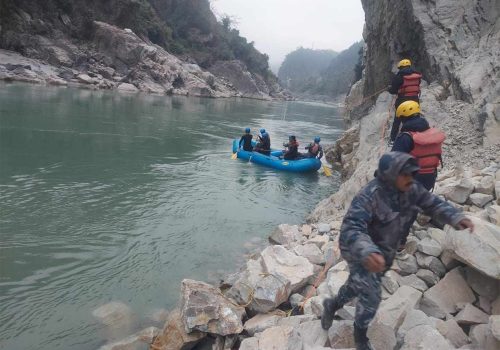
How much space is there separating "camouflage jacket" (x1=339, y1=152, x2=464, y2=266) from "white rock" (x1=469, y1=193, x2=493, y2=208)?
8.61 ft

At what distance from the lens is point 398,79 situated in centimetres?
889

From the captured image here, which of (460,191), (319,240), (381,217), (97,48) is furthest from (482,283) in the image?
(97,48)

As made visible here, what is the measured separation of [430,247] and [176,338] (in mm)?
3162

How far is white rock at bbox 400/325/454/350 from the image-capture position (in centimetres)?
348

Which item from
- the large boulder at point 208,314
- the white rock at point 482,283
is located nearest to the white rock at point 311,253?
the large boulder at point 208,314

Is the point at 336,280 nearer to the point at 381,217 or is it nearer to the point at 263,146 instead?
the point at 381,217

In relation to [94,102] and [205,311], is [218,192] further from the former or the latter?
[94,102]

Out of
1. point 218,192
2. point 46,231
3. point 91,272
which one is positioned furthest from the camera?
point 218,192

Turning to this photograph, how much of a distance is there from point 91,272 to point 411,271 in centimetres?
494

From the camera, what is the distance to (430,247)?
16.2 feet

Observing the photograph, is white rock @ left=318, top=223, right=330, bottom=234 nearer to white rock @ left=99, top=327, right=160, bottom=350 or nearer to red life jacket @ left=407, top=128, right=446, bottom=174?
red life jacket @ left=407, top=128, right=446, bottom=174

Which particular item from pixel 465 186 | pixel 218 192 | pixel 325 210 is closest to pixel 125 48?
pixel 218 192

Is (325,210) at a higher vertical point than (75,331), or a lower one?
higher

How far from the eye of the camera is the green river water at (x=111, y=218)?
6070mm
